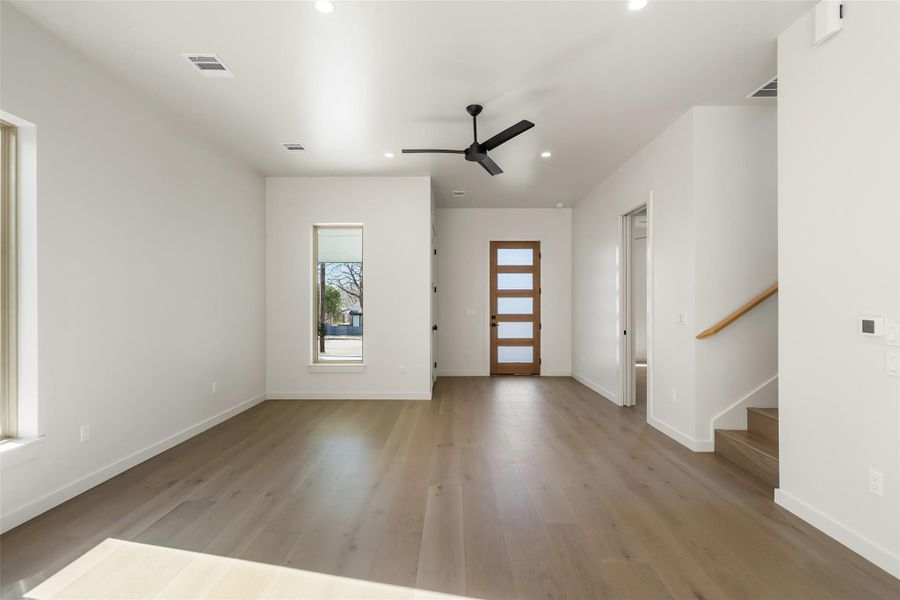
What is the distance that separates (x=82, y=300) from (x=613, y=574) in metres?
3.51

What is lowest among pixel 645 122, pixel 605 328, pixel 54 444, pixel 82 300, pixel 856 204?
pixel 54 444

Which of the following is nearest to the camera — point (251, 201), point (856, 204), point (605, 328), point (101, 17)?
point (856, 204)

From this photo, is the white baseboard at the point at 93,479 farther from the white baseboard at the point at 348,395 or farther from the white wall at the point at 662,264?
the white wall at the point at 662,264

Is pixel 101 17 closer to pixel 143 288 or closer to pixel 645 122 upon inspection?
pixel 143 288

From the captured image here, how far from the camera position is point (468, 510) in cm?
250

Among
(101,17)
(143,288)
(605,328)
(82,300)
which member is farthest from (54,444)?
(605,328)

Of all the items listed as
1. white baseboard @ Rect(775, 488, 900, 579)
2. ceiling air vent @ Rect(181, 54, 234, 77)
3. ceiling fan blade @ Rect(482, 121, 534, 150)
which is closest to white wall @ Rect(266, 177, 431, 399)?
ceiling fan blade @ Rect(482, 121, 534, 150)

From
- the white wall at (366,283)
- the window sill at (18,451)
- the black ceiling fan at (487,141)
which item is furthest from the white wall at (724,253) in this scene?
the window sill at (18,451)

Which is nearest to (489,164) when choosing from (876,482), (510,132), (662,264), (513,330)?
(510,132)

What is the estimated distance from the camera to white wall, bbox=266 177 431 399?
18.0 feet

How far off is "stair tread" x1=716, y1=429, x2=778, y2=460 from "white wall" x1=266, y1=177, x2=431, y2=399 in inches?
130

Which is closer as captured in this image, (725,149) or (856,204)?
(856,204)

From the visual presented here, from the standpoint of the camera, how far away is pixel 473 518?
2.41m

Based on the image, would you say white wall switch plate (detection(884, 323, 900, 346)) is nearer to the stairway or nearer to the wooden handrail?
the stairway
